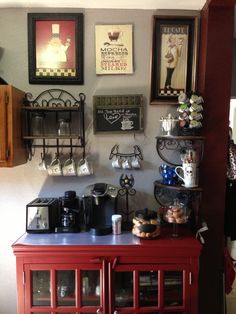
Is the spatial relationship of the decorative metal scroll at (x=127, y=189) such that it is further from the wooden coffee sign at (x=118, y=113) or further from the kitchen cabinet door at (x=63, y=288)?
the kitchen cabinet door at (x=63, y=288)

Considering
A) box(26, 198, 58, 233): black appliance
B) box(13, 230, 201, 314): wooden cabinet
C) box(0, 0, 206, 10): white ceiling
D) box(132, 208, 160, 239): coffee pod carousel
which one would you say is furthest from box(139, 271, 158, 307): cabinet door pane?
box(0, 0, 206, 10): white ceiling

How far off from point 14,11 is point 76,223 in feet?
4.72

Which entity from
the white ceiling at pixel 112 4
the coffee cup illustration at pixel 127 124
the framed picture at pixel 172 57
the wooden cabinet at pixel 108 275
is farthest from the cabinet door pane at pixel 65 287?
the white ceiling at pixel 112 4

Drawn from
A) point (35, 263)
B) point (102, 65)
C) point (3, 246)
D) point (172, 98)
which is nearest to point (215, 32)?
point (172, 98)

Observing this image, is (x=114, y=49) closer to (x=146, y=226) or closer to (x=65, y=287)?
(x=146, y=226)

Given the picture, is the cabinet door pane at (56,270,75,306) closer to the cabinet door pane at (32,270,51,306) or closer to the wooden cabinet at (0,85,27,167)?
the cabinet door pane at (32,270,51,306)

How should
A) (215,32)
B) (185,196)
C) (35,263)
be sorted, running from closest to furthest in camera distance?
(35,263), (215,32), (185,196)

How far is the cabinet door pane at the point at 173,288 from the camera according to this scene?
4.84 feet

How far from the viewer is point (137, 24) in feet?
5.77

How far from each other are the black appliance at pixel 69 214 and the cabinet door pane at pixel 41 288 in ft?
0.87

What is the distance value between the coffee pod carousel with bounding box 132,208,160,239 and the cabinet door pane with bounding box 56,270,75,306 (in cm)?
43

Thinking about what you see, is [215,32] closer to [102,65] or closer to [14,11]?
[102,65]

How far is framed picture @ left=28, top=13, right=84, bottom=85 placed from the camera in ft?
5.70

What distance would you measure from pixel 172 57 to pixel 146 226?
3.61ft
